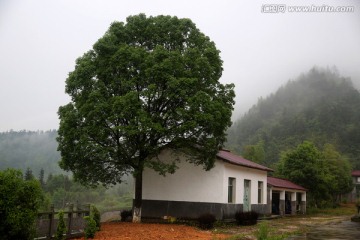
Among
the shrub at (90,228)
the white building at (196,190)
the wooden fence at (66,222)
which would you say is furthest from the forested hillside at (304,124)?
the shrub at (90,228)

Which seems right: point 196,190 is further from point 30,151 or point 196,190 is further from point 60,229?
point 30,151

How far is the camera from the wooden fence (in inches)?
496

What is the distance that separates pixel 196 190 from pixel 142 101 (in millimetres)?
7409

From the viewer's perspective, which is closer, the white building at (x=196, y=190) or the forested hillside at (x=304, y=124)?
the white building at (x=196, y=190)

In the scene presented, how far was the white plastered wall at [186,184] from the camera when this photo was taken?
22.7m

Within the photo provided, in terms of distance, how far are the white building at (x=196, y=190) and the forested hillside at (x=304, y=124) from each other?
3348cm

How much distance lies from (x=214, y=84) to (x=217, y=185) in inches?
251

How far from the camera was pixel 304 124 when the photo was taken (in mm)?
100375

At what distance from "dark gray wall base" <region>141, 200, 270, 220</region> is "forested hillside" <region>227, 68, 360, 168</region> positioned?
115 ft

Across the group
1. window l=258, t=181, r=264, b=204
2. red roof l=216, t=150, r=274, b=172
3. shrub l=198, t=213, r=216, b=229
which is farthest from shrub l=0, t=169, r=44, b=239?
window l=258, t=181, r=264, b=204

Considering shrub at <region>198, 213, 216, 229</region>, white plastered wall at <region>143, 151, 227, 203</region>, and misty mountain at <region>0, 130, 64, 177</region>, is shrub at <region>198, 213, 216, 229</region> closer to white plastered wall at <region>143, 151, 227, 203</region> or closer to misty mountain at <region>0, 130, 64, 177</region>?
white plastered wall at <region>143, 151, 227, 203</region>

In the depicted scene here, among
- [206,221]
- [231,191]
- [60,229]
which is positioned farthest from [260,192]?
[60,229]

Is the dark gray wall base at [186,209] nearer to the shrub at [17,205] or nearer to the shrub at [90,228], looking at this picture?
the shrub at [90,228]

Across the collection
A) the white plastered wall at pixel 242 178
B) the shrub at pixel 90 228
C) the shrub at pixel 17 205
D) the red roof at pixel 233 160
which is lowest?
the shrub at pixel 90 228
